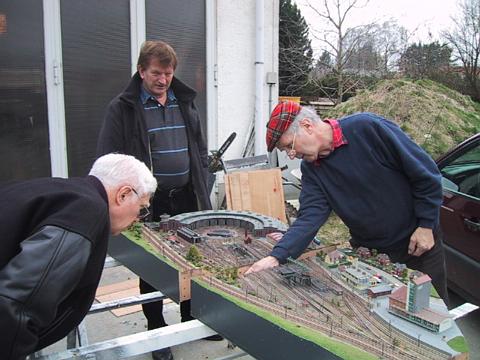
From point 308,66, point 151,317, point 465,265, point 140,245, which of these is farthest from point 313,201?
point 308,66

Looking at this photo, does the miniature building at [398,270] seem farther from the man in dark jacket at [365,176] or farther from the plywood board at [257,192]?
the plywood board at [257,192]

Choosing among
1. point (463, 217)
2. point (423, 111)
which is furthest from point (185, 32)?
point (423, 111)

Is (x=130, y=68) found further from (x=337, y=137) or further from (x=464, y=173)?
(x=337, y=137)

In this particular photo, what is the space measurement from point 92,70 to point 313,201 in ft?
11.3

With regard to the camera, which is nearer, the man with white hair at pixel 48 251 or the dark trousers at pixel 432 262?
the man with white hair at pixel 48 251

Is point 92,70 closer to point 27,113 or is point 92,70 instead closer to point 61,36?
point 61,36

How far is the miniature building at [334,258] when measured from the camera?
1954 mm

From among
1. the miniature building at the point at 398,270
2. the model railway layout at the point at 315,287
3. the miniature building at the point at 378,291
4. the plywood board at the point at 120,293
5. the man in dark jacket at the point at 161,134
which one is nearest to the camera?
the model railway layout at the point at 315,287

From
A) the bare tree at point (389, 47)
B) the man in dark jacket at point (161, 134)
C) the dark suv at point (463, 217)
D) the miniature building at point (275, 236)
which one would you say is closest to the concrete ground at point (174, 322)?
the man in dark jacket at point (161, 134)

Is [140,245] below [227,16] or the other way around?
below

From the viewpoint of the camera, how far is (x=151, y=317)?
116 inches

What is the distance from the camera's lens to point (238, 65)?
234 inches

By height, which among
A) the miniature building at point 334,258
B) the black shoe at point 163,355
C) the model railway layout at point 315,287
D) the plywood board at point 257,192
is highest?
the miniature building at point 334,258

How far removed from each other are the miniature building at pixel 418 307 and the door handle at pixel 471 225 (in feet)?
5.75
